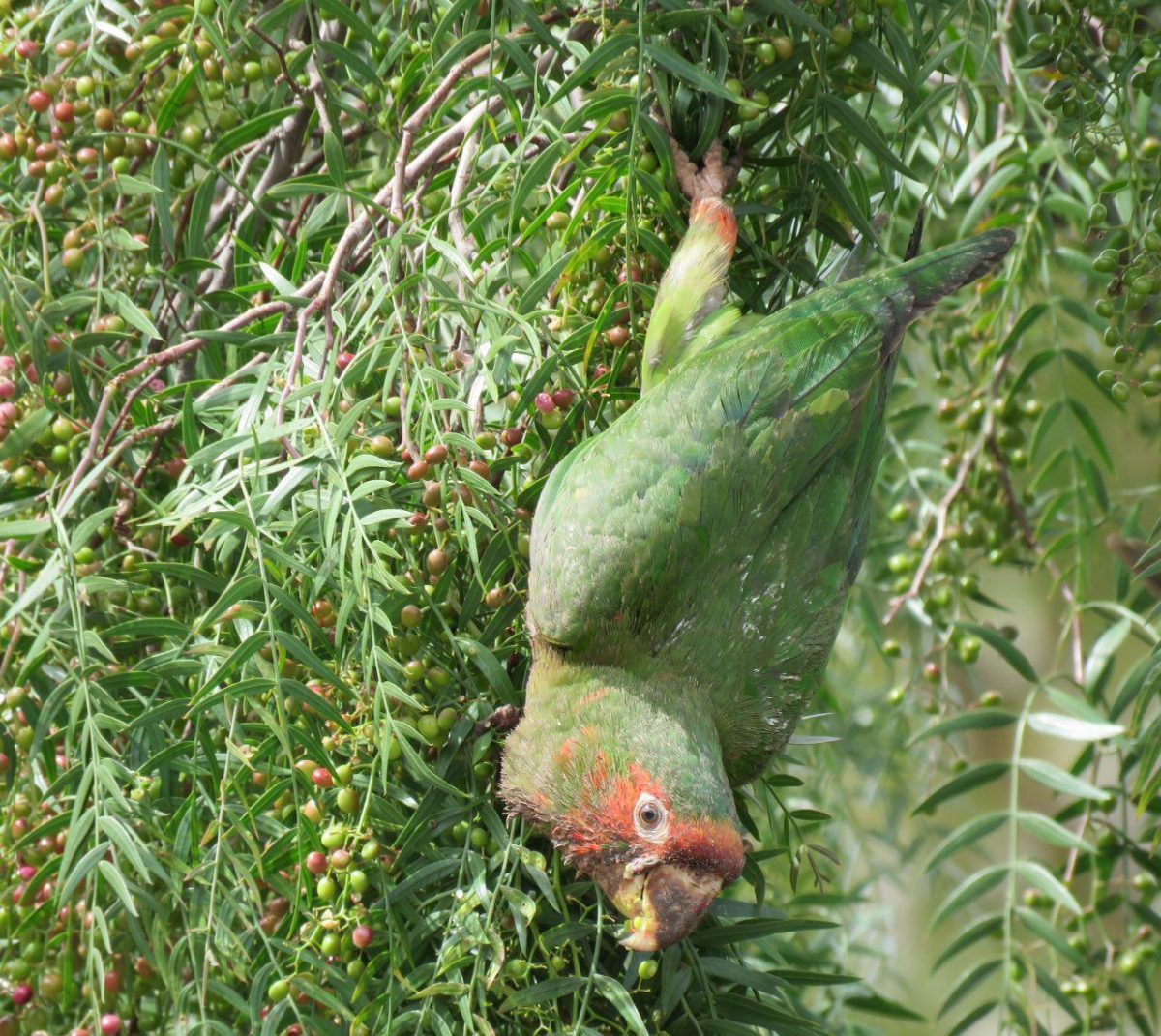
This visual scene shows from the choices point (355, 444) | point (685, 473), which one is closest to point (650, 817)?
point (685, 473)

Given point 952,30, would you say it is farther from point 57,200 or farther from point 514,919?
point 514,919

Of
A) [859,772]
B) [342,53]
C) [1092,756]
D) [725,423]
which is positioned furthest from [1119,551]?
[342,53]

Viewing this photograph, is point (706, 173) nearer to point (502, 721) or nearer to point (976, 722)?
point (502, 721)

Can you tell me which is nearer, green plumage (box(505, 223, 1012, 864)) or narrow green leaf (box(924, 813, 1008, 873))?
green plumage (box(505, 223, 1012, 864))

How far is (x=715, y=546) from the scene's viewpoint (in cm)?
211

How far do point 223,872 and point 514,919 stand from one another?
15.8 inches

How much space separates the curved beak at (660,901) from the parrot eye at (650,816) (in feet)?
0.20

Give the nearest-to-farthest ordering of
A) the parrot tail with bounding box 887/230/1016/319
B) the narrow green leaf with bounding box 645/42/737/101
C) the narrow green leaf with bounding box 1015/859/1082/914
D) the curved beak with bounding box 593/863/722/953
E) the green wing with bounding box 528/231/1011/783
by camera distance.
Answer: the curved beak with bounding box 593/863/722/953
the narrow green leaf with bounding box 645/42/737/101
the green wing with bounding box 528/231/1011/783
the parrot tail with bounding box 887/230/1016/319
the narrow green leaf with bounding box 1015/859/1082/914

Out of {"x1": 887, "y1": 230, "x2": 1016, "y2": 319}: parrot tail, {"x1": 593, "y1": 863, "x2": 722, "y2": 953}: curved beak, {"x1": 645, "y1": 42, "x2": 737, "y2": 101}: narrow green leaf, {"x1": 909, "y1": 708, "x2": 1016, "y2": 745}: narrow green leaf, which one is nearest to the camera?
{"x1": 593, "y1": 863, "x2": 722, "y2": 953}: curved beak

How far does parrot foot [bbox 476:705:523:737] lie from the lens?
193 cm

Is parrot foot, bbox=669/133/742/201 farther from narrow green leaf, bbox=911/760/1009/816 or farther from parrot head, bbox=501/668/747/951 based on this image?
narrow green leaf, bbox=911/760/1009/816

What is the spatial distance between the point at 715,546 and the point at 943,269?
67cm

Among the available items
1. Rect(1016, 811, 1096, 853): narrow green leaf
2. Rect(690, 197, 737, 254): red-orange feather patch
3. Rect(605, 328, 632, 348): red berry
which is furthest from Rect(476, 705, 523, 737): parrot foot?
Rect(1016, 811, 1096, 853): narrow green leaf

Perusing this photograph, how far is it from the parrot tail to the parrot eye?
1014 mm
